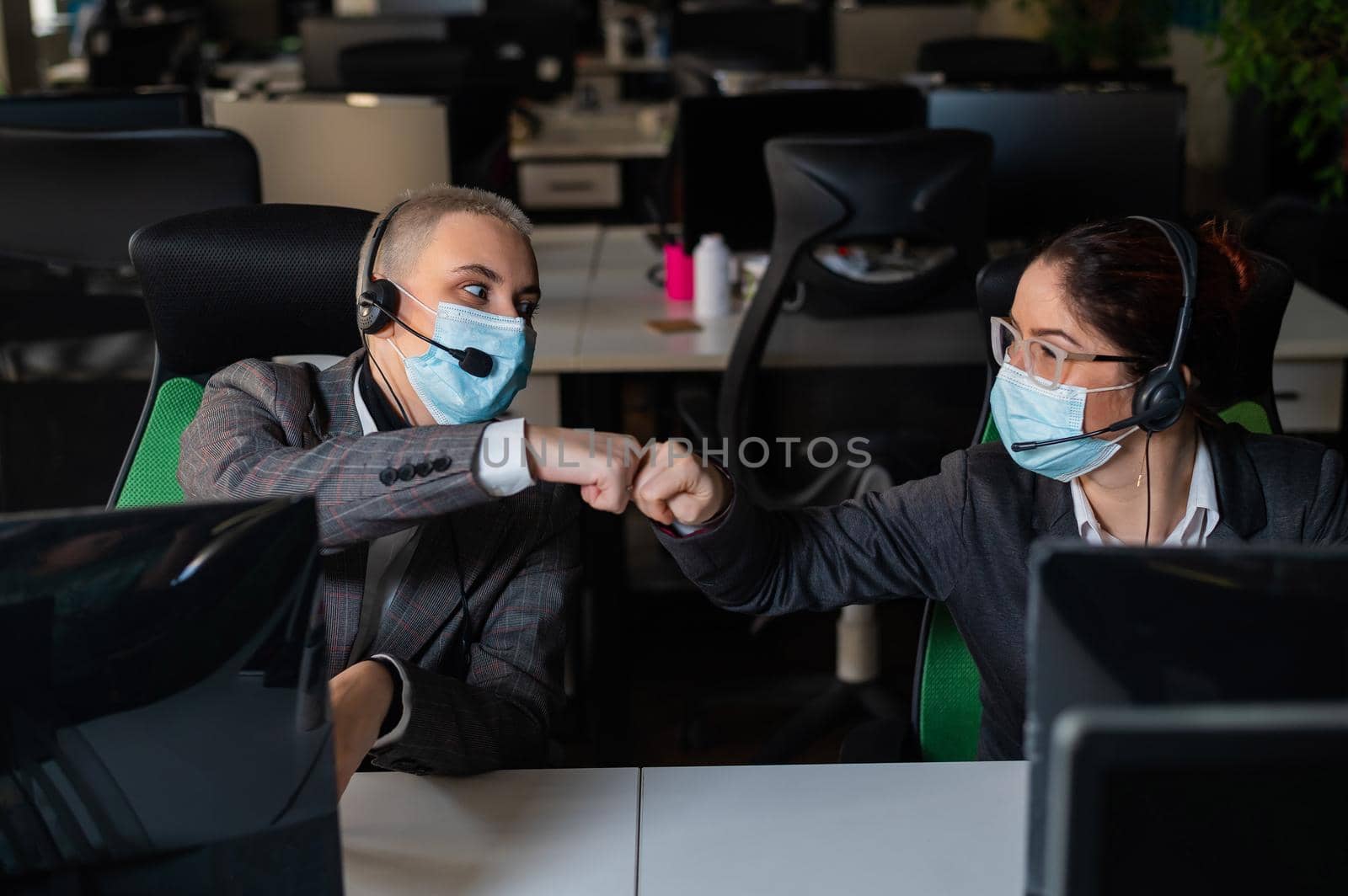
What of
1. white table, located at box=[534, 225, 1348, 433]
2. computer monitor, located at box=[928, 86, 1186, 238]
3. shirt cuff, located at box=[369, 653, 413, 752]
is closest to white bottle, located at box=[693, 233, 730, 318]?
white table, located at box=[534, 225, 1348, 433]

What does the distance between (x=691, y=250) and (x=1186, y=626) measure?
216cm

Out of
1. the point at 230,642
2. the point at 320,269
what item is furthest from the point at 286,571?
the point at 320,269

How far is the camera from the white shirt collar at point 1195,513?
1.34 m

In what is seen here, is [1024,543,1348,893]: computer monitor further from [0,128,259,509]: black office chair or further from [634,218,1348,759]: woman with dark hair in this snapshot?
[0,128,259,509]: black office chair

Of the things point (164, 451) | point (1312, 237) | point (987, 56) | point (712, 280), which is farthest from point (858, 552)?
point (987, 56)

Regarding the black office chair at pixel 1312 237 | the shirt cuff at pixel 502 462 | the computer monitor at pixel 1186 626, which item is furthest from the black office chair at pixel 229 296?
the black office chair at pixel 1312 237

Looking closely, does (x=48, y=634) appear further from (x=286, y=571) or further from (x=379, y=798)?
(x=379, y=798)

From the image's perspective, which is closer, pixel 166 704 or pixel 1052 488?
pixel 166 704

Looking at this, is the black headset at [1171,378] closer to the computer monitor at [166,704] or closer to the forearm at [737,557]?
the forearm at [737,557]

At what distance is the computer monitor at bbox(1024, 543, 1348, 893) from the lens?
0.71 metres

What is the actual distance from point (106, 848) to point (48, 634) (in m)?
0.16

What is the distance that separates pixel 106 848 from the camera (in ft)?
2.81

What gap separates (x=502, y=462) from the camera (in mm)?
1135

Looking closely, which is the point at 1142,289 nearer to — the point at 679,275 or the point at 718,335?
the point at 718,335
